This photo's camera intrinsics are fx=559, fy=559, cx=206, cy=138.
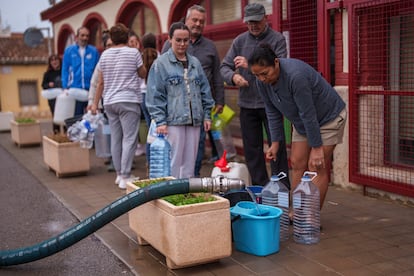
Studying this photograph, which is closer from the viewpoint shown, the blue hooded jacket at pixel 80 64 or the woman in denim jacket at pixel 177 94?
the woman in denim jacket at pixel 177 94

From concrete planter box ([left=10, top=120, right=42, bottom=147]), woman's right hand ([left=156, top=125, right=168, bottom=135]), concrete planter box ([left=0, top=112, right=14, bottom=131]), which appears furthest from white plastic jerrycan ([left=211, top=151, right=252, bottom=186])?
concrete planter box ([left=0, top=112, right=14, bottom=131])

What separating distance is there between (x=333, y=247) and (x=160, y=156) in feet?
6.11

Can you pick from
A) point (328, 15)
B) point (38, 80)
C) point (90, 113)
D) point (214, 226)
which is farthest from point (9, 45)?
point (214, 226)

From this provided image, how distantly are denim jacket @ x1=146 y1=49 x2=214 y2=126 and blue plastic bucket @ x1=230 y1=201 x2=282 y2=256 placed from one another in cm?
133

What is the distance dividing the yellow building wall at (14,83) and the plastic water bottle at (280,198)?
984 inches

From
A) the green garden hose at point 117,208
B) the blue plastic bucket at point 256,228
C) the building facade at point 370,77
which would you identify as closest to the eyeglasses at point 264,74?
the green garden hose at point 117,208

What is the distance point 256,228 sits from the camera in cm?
422

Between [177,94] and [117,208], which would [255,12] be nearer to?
[177,94]

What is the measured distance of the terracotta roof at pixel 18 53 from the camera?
27656 mm

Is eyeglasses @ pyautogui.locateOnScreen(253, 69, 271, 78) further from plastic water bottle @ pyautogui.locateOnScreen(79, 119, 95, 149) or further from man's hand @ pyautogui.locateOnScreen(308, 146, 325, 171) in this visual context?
plastic water bottle @ pyautogui.locateOnScreen(79, 119, 95, 149)

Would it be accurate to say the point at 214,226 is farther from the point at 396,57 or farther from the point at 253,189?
the point at 396,57

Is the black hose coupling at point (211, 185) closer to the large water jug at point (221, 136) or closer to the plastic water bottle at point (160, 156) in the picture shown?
the plastic water bottle at point (160, 156)

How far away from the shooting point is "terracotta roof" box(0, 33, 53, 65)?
2766 centimetres

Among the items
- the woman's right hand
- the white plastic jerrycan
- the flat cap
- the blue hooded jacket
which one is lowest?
the white plastic jerrycan
